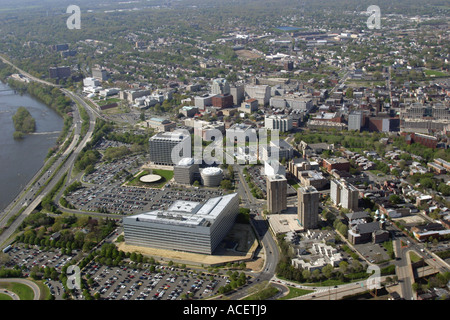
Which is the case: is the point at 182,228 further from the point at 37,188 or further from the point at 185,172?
the point at 37,188

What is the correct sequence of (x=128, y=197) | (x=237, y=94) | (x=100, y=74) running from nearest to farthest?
(x=128, y=197) → (x=237, y=94) → (x=100, y=74)

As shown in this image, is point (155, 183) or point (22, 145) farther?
point (22, 145)

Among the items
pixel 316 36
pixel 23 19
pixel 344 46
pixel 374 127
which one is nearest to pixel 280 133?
pixel 374 127

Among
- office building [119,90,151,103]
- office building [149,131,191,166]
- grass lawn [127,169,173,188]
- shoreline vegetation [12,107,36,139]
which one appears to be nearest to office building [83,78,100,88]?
office building [119,90,151,103]

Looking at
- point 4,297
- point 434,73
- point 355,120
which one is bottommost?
point 4,297

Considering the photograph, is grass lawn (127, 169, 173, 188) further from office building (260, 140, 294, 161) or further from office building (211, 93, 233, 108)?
office building (211, 93, 233, 108)

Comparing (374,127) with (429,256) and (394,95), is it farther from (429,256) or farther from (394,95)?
(429,256)

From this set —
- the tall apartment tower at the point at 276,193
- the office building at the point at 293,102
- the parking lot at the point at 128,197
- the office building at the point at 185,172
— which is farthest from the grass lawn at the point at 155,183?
the office building at the point at 293,102

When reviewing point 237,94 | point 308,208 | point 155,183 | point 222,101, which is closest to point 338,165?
point 308,208
